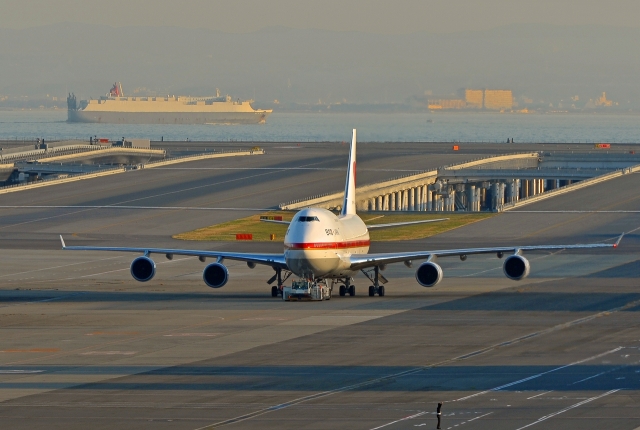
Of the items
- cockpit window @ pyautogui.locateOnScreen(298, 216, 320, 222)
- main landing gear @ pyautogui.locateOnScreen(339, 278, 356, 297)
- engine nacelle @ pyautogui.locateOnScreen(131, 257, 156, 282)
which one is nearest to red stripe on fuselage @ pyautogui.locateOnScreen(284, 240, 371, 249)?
cockpit window @ pyautogui.locateOnScreen(298, 216, 320, 222)

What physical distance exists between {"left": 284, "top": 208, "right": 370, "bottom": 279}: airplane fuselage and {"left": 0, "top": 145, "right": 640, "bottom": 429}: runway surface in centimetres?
184

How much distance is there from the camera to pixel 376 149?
19388 centimetres

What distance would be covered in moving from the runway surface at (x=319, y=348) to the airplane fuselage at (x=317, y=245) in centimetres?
184

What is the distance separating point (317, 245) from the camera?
51.2 meters

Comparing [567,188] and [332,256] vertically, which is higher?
[332,256]

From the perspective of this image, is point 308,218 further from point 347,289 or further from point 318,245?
point 347,289

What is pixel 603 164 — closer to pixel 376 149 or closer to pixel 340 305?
pixel 376 149

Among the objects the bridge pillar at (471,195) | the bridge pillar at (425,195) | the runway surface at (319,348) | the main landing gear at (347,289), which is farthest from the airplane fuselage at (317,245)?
the bridge pillar at (471,195)

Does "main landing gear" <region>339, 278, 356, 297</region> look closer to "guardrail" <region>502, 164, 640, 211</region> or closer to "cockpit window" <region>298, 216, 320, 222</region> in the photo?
"cockpit window" <region>298, 216, 320, 222</region>

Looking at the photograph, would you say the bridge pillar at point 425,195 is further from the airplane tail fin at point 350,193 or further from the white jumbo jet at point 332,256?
the white jumbo jet at point 332,256

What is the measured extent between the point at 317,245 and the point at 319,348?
12124 millimetres

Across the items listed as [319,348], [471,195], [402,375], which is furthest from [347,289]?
[471,195]

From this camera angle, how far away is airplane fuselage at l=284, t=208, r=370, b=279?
168 feet

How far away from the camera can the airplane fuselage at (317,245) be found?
5122 centimetres
